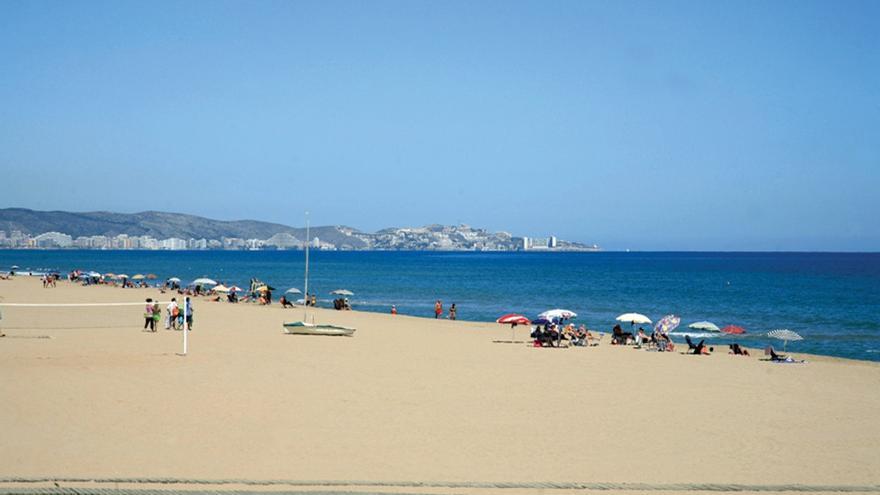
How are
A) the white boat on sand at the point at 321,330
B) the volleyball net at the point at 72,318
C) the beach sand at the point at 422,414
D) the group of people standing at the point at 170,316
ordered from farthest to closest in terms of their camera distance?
the volleyball net at the point at 72,318 → the white boat on sand at the point at 321,330 → the group of people standing at the point at 170,316 → the beach sand at the point at 422,414

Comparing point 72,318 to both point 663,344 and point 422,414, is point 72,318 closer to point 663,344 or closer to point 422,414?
point 663,344

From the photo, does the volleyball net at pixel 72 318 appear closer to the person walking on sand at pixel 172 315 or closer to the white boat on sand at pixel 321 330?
the person walking on sand at pixel 172 315

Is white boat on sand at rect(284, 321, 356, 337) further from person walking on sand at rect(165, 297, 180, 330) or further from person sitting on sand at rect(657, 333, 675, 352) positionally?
person sitting on sand at rect(657, 333, 675, 352)

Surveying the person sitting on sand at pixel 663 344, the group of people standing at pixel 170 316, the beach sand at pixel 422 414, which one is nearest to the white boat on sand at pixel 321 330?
the beach sand at pixel 422 414

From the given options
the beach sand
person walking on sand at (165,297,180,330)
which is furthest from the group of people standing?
the beach sand

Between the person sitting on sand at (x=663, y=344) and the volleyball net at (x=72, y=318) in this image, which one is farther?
the volleyball net at (x=72, y=318)

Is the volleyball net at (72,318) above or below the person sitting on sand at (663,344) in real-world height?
below

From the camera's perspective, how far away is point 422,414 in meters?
13.2

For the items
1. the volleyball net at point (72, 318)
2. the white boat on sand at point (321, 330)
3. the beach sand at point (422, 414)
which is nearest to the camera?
the beach sand at point (422, 414)

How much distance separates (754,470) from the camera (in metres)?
10.0

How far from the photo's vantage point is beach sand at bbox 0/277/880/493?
980cm

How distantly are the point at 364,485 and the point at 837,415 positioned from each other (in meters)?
9.35

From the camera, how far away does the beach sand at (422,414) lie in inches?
386

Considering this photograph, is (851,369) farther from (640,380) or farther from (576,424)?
(576,424)
